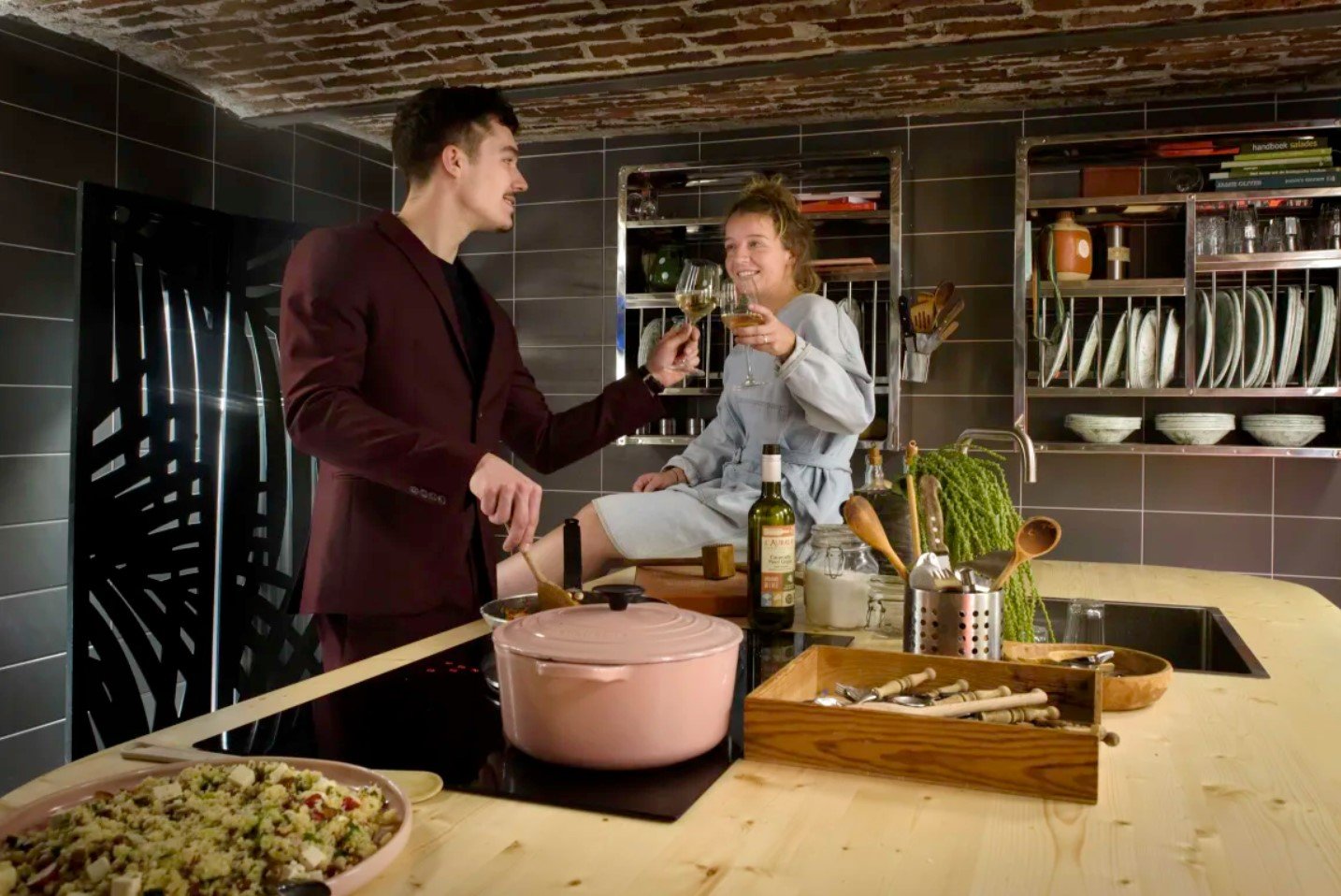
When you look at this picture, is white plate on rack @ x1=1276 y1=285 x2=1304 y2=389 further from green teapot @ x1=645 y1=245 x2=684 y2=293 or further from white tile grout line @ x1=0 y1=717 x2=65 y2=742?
white tile grout line @ x1=0 y1=717 x2=65 y2=742

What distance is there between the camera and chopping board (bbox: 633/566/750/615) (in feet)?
5.74

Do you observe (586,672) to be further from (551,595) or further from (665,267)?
(665,267)

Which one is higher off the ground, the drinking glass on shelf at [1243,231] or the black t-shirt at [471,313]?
the drinking glass on shelf at [1243,231]

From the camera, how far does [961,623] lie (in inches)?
51.1

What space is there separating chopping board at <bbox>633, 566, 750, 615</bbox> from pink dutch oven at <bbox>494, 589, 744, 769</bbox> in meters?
0.69

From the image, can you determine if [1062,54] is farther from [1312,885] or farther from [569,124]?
[1312,885]

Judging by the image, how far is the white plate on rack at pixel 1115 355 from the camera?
150 inches

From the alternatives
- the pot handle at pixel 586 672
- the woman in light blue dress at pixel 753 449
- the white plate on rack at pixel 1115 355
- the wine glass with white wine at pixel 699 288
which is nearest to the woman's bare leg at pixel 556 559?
the woman in light blue dress at pixel 753 449

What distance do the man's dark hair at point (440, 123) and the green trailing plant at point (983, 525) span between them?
4.23ft

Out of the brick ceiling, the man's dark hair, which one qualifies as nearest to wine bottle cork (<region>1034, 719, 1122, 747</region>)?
the man's dark hair

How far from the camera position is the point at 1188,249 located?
3.70 metres

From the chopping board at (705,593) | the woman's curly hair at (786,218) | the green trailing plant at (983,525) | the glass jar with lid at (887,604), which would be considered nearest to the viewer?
the green trailing plant at (983,525)

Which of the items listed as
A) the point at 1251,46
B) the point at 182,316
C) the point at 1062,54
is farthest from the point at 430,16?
the point at 1251,46

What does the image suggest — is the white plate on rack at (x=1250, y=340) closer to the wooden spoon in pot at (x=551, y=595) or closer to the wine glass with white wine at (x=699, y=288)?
the wine glass with white wine at (x=699, y=288)
